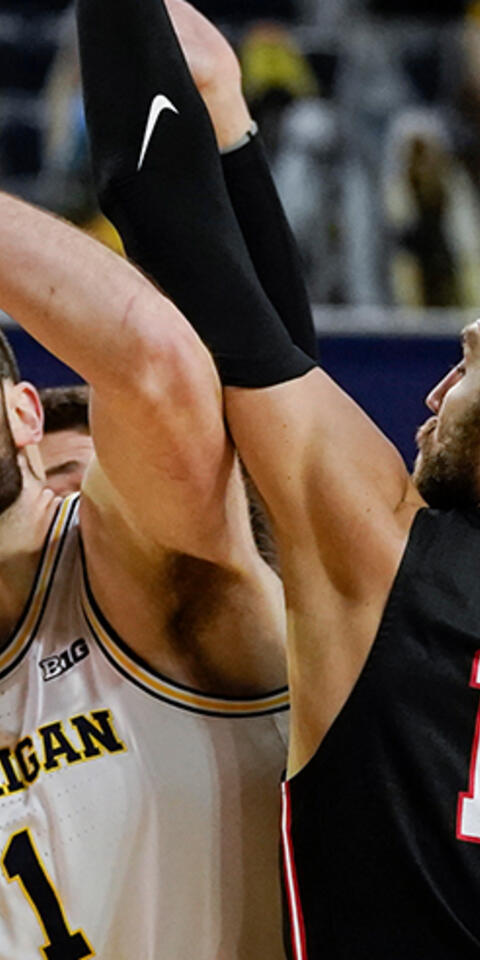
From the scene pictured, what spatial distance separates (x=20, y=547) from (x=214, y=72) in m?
0.64

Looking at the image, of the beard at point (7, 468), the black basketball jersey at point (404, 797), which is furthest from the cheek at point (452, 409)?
the beard at point (7, 468)

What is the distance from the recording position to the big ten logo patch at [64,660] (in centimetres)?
170

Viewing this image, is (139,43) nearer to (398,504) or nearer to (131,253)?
(131,253)

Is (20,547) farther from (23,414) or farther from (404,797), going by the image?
(404,797)

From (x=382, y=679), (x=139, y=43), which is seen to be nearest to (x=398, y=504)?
(x=382, y=679)

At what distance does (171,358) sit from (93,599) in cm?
38

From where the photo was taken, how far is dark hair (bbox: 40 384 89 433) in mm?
2191

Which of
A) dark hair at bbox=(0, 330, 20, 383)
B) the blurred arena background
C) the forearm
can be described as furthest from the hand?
the blurred arena background

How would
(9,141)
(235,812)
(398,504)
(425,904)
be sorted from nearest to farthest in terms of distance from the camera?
(425,904)
(398,504)
(235,812)
(9,141)

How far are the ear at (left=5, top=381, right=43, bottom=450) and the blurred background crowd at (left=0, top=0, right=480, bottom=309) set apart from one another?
2.32 meters

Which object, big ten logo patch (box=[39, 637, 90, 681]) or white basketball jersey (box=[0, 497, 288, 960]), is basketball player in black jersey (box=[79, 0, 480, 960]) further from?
big ten logo patch (box=[39, 637, 90, 681])

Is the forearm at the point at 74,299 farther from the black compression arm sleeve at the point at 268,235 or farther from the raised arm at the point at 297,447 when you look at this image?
the black compression arm sleeve at the point at 268,235

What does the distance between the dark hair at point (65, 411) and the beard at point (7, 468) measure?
1.30ft

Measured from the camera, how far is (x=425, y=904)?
1405 millimetres
